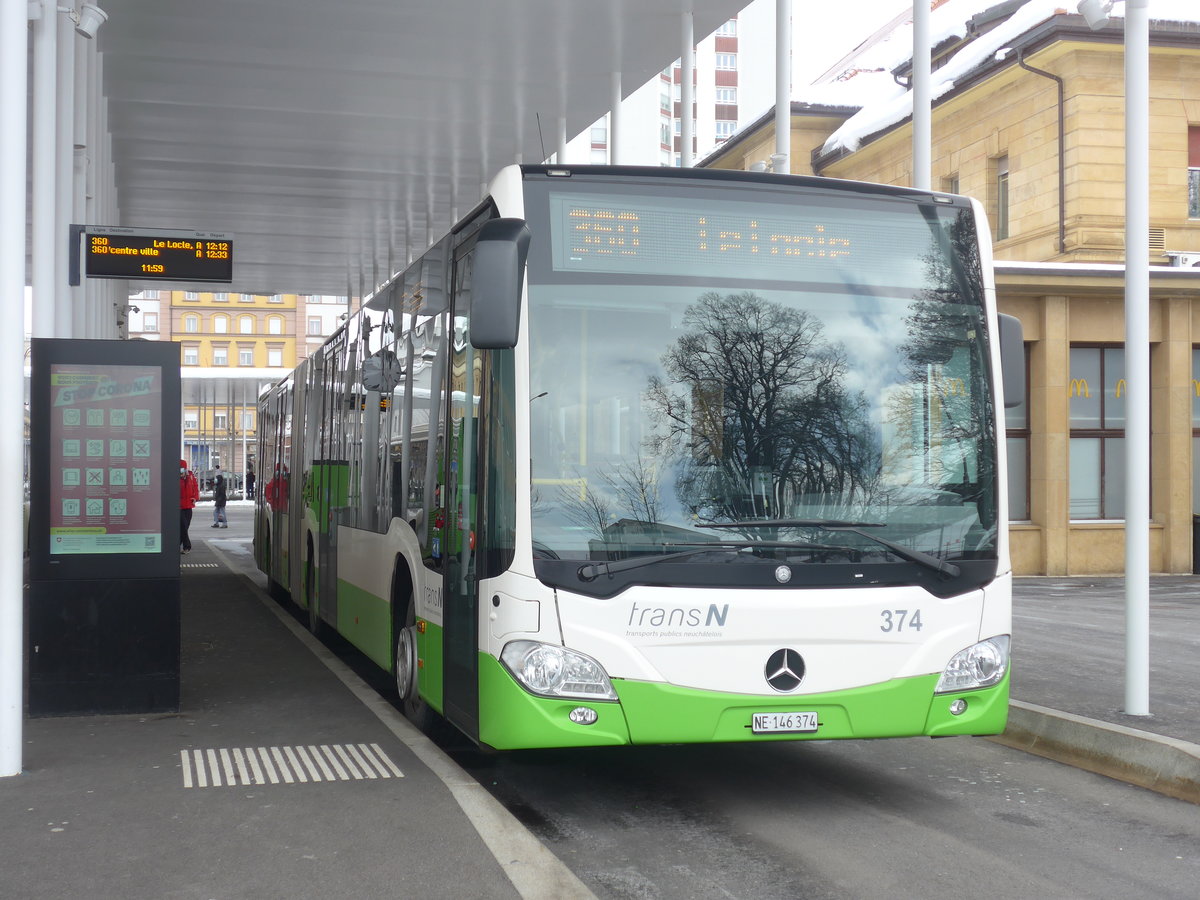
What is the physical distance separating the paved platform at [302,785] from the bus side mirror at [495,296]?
2.08 meters

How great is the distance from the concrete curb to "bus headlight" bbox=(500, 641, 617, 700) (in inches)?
123

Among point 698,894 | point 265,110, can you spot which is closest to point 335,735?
point 698,894

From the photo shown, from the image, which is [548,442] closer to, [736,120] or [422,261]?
[422,261]

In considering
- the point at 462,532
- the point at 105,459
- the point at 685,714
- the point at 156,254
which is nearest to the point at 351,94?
the point at 156,254

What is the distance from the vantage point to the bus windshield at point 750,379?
636cm

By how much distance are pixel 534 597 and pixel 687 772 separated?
1.97 m

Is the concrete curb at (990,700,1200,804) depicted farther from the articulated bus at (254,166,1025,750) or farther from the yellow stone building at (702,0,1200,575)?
the yellow stone building at (702,0,1200,575)

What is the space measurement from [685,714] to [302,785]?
6.74 ft

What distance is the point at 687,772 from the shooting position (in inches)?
303

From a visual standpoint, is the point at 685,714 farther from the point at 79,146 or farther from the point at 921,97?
the point at 79,146

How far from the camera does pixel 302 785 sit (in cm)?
705

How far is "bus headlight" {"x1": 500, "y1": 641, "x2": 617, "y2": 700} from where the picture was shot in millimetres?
6242

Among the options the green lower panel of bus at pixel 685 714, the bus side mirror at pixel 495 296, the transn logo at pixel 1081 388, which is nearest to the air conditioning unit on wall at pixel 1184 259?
the transn logo at pixel 1081 388

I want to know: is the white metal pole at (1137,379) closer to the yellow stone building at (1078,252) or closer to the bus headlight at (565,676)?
the bus headlight at (565,676)
